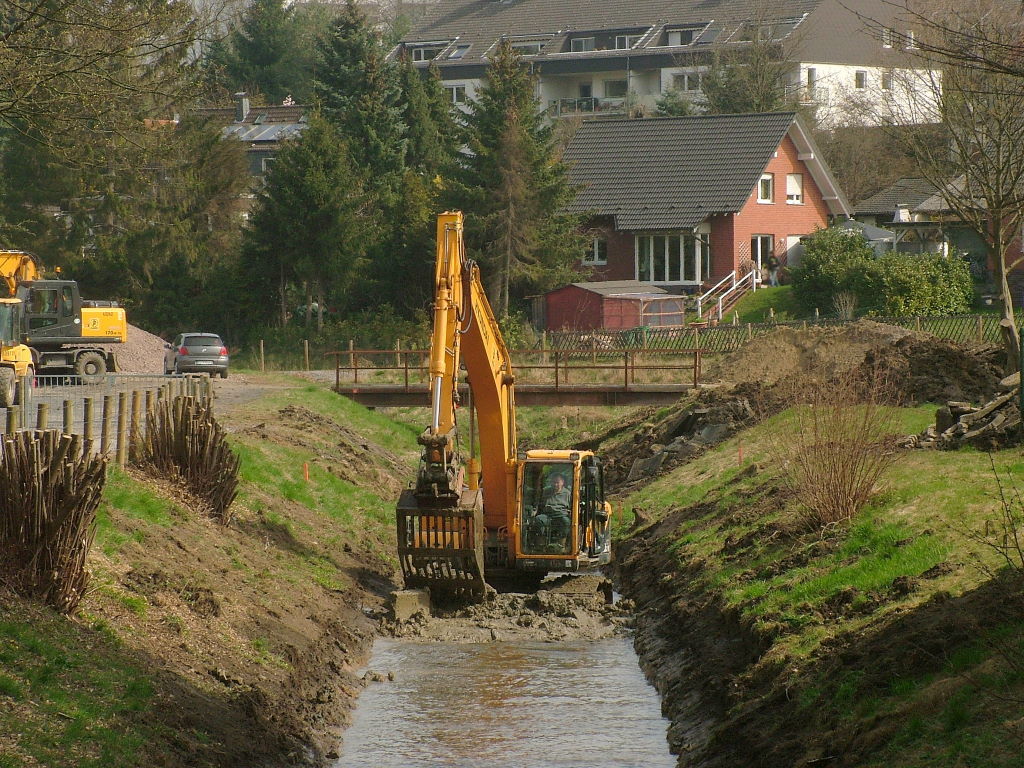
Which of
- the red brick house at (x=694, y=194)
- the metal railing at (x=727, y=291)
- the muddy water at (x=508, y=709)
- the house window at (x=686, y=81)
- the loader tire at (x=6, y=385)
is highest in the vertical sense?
the house window at (x=686, y=81)

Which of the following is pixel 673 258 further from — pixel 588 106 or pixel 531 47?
pixel 531 47

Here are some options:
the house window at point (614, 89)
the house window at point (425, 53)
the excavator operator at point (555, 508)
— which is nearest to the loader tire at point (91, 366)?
the excavator operator at point (555, 508)

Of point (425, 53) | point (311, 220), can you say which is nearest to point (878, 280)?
point (311, 220)

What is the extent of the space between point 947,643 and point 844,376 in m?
8.78

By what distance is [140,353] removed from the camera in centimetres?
5050

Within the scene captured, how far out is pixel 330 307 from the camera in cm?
5812

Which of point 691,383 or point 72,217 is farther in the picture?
point 72,217

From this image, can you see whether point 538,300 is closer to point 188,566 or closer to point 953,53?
point 188,566

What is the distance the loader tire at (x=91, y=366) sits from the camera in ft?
126

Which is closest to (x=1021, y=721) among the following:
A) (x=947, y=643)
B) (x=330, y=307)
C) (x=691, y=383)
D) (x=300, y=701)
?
(x=947, y=643)

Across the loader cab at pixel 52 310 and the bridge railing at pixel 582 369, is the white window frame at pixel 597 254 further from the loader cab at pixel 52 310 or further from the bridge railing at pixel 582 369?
the loader cab at pixel 52 310

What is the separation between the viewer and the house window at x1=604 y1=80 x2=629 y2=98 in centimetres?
9152

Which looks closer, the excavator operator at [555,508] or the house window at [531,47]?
the excavator operator at [555,508]

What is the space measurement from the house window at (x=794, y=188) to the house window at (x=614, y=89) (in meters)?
33.5
